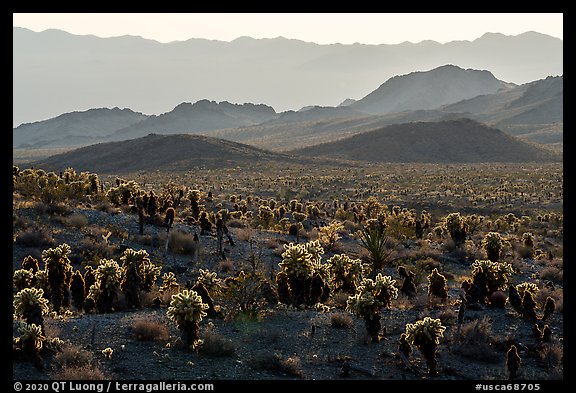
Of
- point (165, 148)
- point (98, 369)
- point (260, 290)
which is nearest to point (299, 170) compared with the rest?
point (165, 148)

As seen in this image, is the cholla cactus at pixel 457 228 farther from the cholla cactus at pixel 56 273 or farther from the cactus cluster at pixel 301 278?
the cholla cactus at pixel 56 273

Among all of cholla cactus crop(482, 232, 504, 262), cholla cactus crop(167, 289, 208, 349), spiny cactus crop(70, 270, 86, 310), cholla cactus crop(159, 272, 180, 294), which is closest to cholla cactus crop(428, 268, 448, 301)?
cholla cactus crop(482, 232, 504, 262)

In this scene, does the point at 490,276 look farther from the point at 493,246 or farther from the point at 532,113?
the point at 532,113

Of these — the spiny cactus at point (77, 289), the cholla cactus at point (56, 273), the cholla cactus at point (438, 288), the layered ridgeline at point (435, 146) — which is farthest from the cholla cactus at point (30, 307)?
the layered ridgeline at point (435, 146)

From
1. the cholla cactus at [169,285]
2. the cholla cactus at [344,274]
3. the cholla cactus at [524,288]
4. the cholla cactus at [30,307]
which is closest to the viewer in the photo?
the cholla cactus at [30,307]

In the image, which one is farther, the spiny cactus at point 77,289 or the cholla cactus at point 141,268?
the cholla cactus at point 141,268

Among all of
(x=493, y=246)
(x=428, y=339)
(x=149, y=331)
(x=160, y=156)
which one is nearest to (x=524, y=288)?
(x=493, y=246)

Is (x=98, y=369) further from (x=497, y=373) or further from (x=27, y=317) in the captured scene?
(x=497, y=373)
